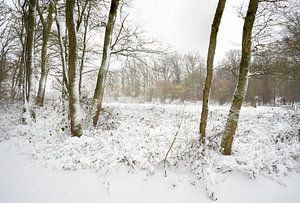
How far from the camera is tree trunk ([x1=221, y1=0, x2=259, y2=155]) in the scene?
570cm

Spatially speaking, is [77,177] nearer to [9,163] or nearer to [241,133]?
[9,163]

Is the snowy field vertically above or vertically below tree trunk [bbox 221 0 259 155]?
below

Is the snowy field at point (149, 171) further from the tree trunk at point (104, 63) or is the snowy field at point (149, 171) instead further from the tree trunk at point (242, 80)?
the tree trunk at point (104, 63)

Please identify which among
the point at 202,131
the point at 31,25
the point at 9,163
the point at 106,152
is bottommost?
the point at 9,163

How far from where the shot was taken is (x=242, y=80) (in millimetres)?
5914

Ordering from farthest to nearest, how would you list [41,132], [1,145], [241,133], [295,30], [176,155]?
1. [295,30]
2. [41,132]
3. [241,133]
4. [1,145]
5. [176,155]

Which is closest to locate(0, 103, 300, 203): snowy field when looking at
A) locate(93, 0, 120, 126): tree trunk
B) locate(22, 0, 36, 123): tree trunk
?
locate(93, 0, 120, 126): tree trunk

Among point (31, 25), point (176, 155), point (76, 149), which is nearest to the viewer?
point (176, 155)

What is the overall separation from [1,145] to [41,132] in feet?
5.54

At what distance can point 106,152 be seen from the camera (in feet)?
19.7

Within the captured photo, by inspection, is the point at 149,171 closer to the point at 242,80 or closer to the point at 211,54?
the point at 242,80

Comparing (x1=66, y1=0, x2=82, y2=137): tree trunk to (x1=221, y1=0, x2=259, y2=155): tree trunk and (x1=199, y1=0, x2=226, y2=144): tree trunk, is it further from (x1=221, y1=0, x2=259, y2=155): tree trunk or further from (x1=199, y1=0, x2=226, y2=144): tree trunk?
(x1=221, y1=0, x2=259, y2=155): tree trunk

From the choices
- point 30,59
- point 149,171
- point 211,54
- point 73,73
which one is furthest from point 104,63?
point 149,171

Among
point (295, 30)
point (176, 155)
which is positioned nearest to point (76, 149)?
point (176, 155)
